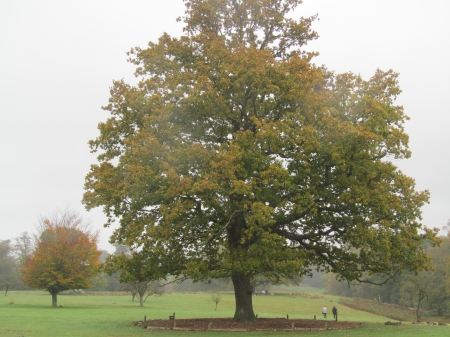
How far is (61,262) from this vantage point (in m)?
46.1

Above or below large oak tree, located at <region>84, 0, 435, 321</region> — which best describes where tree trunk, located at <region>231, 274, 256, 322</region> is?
below

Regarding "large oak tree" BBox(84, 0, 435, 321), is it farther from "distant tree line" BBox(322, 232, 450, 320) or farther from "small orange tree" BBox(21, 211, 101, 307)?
"distant tree line" BBox(322, 232, 450, 320)

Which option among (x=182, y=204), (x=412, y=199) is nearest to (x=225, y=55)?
(x=182, y=204)

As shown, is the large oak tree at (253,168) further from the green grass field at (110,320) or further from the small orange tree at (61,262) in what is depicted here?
the small orange tree at (61,262)

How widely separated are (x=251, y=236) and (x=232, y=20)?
481 inches

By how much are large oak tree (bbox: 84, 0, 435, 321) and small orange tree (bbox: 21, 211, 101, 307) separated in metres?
28.3

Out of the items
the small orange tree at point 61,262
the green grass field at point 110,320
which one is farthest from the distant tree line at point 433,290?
the small orange tree at point 61,262

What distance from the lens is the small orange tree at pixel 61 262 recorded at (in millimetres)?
45312

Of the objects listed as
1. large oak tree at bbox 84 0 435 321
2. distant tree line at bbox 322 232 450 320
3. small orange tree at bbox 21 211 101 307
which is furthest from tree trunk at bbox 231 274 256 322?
distant tree line at bbox 322 232 450 320

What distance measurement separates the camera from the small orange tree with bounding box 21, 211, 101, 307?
45.3 metres

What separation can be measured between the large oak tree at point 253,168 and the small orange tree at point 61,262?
92.8 feet

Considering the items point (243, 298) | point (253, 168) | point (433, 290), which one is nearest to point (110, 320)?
point (243, 298)

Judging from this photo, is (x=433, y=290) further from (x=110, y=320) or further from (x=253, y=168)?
(x=253, y=168)

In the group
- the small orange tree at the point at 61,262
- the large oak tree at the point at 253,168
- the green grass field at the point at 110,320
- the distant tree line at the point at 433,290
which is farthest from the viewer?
the distant tree line at the point at 433,290
